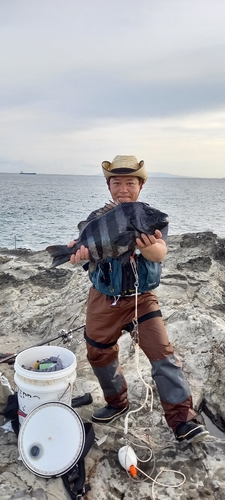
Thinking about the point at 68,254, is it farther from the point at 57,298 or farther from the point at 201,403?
the point at 57,298

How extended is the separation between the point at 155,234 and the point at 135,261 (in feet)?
1.25

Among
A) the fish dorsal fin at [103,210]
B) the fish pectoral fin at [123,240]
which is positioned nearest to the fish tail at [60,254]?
the fish dorsal fin at [103,210]

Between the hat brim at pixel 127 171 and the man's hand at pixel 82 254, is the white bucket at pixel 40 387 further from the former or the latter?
the hat brim at pixel 127 171

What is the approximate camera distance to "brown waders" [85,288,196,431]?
348 centimetres

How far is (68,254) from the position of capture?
150 inches

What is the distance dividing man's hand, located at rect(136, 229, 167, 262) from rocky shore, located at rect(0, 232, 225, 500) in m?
1.70

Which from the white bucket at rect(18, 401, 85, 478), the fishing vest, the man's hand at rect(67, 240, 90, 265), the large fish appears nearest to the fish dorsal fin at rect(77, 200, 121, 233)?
the large fish

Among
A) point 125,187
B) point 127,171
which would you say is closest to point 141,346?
point 125,187

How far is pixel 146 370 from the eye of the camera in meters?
4.75

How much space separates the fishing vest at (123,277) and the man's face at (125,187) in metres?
0.59

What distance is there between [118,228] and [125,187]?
53cm

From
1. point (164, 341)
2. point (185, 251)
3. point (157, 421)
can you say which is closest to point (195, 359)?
point (157, 421)

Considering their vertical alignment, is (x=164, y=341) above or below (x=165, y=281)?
above

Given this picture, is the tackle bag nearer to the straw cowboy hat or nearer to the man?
the man
